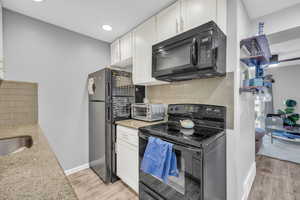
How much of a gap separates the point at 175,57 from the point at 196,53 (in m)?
0.25

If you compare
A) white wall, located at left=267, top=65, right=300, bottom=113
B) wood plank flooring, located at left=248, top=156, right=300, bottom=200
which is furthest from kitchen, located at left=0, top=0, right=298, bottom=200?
white wall, located at left=267, top=65, right=300, bottom=113

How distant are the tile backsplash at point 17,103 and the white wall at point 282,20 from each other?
3225 millimetres

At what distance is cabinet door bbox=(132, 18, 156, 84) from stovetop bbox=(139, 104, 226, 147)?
2.29 ft

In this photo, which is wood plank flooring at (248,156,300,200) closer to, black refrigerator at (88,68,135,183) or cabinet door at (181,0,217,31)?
black refrigerator at (88,68,135,183)

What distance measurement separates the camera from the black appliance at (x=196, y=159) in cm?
100

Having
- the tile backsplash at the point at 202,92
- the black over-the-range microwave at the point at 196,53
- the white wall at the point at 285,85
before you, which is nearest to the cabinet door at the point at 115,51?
the tile backsplash at the point at 202,92

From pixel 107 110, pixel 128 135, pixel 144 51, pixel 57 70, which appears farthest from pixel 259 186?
pixel 57 70

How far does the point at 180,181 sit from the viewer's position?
119 centimetres

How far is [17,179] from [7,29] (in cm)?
225

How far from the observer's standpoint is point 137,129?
1.57m

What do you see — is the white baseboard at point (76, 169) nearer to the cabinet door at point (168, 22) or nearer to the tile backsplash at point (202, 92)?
the tile backsplash at point (202, 92)

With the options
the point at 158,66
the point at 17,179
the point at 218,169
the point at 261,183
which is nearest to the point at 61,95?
the point at 158,66

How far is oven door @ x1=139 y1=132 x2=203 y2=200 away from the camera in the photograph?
99cm

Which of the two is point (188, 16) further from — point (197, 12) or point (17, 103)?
point (17, 103)
